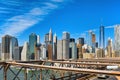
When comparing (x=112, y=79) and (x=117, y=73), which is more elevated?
(x=117, y=73)

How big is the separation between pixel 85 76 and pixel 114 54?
167 metres

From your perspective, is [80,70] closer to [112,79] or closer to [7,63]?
[7,63]

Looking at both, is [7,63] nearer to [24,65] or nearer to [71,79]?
[24,65]

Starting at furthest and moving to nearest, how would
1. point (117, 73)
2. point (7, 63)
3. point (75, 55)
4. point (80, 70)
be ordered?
1. point (75, 55)
2. point (7, 63)
3. point (80, 70)
4. point (117, 73)

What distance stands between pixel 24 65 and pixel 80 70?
3.99 m

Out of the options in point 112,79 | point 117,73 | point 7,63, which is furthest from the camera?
point 112,79


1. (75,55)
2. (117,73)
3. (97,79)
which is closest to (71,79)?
(97,79)

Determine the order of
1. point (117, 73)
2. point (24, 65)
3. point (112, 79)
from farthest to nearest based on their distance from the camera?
point (112, 79) < point (24, 65) < point (117, 73)

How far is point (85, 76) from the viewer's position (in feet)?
62.6

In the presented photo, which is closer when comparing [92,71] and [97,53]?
[92,71]

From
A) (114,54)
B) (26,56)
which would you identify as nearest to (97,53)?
(114,54)

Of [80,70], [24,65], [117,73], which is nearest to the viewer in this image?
[117,73]

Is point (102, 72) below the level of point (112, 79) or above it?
above

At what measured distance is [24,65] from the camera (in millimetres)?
11742
